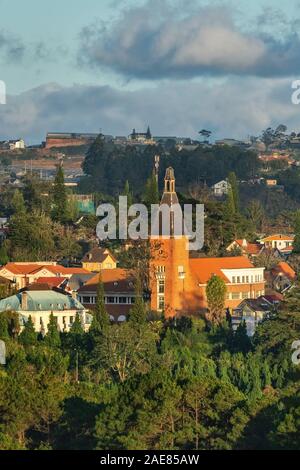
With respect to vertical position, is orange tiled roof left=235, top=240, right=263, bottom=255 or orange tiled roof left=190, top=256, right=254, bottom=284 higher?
orange tiled roof left=235, top=240, right=263, bottom=255

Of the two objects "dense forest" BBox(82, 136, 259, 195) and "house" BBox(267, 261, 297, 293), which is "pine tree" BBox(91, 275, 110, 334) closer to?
"house" BBox(267, 261, 297, 293)

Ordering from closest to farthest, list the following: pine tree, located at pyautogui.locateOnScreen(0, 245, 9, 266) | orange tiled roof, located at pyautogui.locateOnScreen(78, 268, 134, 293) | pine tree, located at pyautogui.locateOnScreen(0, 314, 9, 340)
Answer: pine tree, located at pyautogui.locateOnScreen(0, 314, 9, 340) → orange tiled roof, located at pyautogui.locateOnScreen(78, 268, 134, 293) → pine tree, located at pyautogui.locateOnScreen(0, 245, 9, 266)

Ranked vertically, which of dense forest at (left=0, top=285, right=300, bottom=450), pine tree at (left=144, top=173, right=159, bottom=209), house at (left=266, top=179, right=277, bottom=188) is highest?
house at (left=266, top=179, right=277, bottom=188)

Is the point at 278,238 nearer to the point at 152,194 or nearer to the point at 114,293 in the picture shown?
the point at 152,194

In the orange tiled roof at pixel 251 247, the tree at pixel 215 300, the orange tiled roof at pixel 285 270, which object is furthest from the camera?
the orange tiled roof at pixel 251 247

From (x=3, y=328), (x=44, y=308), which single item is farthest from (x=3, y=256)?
(x=3, y=328)

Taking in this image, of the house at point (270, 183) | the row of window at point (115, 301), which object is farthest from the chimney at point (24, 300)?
the house at point (270, 183)

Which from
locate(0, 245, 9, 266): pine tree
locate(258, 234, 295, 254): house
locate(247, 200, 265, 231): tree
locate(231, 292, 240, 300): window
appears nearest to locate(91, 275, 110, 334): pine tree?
locate(231, 292, 240, 300): window

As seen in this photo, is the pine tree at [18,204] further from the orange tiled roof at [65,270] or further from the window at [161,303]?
the window at [161,303]
